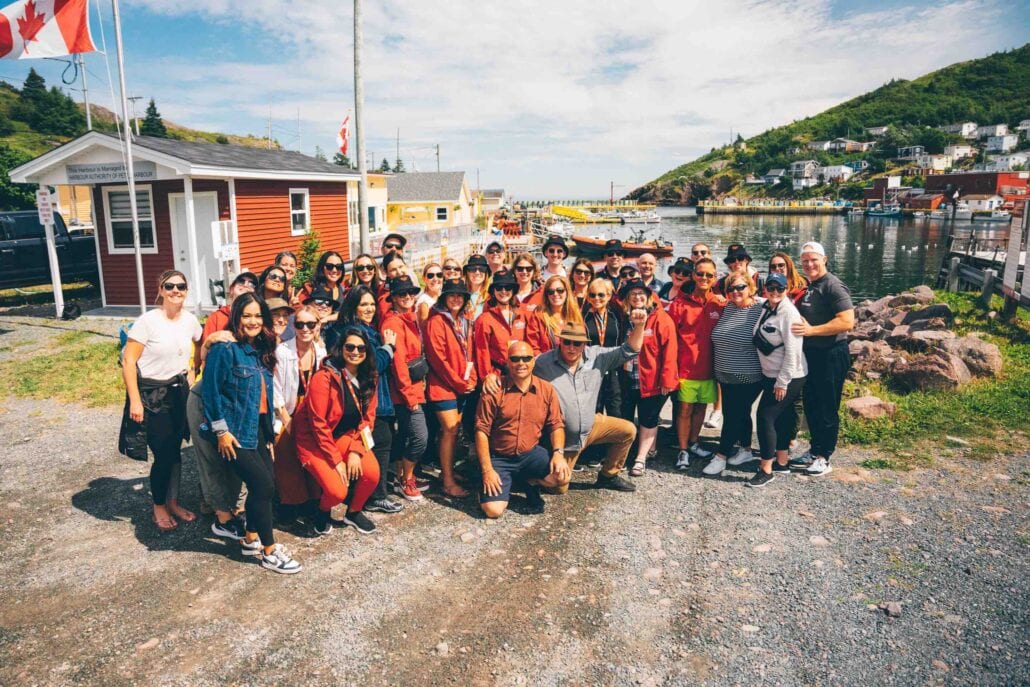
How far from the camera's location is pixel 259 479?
432 centimetres

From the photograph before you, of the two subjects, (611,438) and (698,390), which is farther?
(698,390)

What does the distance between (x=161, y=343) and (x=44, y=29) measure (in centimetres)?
820

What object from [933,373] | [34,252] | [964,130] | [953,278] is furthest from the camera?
[964,130]

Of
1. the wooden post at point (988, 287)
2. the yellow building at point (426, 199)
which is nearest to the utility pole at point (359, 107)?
the wooden post at point (988, 287)

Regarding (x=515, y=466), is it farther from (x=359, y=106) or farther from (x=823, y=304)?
(x=359, y=106)

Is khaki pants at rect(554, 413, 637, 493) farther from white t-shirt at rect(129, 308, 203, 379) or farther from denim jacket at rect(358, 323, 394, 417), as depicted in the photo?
white t-shirt at rect(129, 308, 203, 379)

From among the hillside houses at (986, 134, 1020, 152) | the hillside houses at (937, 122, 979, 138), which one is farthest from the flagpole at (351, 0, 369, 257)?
the hillside houses at (937, 122, 979, 138)

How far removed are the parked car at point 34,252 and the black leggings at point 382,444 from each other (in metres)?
13.7

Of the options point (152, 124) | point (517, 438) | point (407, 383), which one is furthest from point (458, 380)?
point (152, 124)

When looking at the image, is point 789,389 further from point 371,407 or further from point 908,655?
point 371,407

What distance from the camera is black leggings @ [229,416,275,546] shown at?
14.0 feet

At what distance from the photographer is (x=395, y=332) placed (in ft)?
17.9

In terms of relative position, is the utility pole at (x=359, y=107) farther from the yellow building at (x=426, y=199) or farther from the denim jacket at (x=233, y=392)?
the yellow building at (x=426, y=199)

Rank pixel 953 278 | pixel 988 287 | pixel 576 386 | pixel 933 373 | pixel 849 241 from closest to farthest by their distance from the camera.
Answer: pixel 576 386 < pixel 933 373 < pixel 988 287 < pixel 953 278 < pixel 849 241
